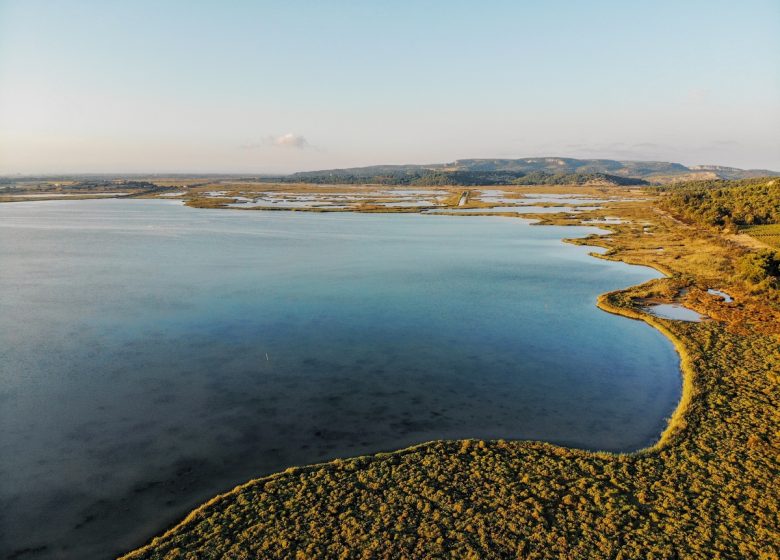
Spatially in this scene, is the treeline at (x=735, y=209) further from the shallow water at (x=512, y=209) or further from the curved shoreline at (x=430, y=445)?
the curved shoreline at (x=430, y=445)

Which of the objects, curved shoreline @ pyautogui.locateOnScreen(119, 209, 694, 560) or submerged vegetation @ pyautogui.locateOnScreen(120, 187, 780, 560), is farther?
curved shoreline @ pyautogui.locateOnScreen(119, 209, 694, 560)

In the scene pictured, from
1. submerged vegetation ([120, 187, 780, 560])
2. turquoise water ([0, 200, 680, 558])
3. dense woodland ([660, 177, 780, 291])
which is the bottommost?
submerged vegetation ([120, 187, 780, 560])

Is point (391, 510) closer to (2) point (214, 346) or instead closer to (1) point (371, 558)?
(1) point (371, 558)

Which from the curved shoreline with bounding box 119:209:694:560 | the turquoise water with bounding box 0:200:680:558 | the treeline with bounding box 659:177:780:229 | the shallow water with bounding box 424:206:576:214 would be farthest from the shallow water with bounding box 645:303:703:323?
the shallow water with bounding box 424:206:576:214

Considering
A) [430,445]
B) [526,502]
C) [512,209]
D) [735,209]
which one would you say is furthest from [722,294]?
[512,209]

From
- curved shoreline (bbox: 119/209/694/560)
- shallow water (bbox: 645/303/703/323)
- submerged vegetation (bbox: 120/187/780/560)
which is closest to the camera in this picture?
submerged vegetation (bbox: 120/187/780/560)

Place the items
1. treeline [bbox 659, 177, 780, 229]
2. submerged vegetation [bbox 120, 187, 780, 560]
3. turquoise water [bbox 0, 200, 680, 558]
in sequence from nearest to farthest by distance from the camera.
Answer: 1. submerged vegetation [bbox 120, 187, 780, 560]
2. turquoise water [bbox 0, 200, 680, 558]
3. treeline [bbox 659, 177, 780, 229]

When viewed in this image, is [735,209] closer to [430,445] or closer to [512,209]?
[512,209]

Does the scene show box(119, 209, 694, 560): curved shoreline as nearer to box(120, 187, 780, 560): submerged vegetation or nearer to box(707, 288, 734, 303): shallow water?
box(120, 187, 780, 560): submerged vegetation
